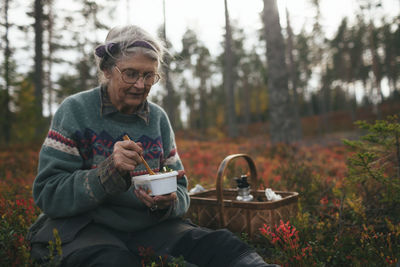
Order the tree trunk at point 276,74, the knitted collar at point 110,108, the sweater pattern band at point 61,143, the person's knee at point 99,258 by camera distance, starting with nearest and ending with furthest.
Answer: the person's knee at point 99,258 < the sweater pattern band at point 61,143 < the knitted collar at point 110,108 < the tree trunk at point 276,74

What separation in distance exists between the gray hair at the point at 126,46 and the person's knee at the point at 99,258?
1278mm

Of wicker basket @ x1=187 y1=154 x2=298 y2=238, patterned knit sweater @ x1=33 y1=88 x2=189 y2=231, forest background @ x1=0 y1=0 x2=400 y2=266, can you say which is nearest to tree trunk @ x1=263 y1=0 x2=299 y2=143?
forest background @ x1=0 y1=0 x2=400 y2=266

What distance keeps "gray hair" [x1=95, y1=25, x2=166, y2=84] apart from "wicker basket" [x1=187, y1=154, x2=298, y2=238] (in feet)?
3.93

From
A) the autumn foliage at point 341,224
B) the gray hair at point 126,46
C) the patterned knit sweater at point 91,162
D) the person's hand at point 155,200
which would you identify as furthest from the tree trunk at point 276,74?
the person's hand at point 155,200

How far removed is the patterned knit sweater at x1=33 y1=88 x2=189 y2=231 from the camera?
1.95 m

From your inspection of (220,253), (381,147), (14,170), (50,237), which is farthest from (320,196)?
(14,170)

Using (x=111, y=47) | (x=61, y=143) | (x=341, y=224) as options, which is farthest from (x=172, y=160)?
(x=341, y=224)

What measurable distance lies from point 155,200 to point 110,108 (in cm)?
81

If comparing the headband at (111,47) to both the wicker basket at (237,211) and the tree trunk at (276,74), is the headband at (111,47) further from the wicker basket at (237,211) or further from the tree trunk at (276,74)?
the tree trunk at (276,74)

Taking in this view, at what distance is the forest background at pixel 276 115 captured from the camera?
2.79m

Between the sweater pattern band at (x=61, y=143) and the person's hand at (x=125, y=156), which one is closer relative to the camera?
the person's hand at (x=125, y=156)

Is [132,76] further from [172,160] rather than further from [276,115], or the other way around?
[276,115]

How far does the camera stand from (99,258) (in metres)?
1.75

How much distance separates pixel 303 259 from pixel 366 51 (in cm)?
3847
